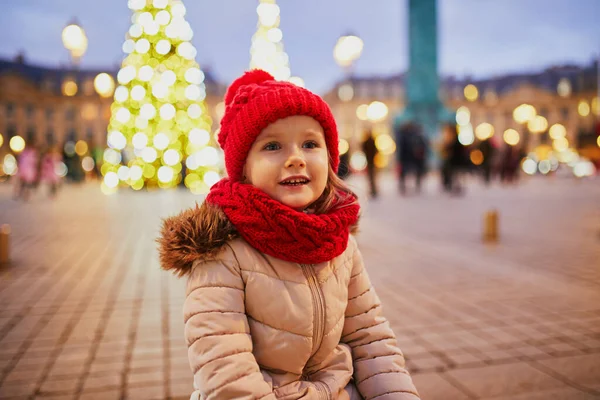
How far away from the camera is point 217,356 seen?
1.54 m

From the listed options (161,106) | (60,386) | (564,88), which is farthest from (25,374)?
(564,88)

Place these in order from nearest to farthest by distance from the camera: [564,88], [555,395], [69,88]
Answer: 1. [555,395]
2. [69,88]
3. [564,88]

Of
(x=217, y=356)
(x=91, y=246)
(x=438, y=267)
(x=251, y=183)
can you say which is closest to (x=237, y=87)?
(x=251, y=183)

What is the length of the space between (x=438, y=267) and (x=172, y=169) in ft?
48.5

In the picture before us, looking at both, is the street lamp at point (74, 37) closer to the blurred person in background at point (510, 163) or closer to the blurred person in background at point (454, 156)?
the blurred person in background at point (454, 156)

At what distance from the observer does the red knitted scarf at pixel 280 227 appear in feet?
5.50

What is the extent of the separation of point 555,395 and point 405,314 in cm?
155

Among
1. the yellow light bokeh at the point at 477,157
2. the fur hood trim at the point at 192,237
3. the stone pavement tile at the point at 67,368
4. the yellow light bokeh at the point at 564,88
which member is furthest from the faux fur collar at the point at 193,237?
the yellow light bokeh at the point at 564,88

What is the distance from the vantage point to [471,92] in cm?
8194

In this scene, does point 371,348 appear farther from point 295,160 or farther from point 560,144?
point 560,144

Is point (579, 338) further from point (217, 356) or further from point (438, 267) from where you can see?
point (217, 356)

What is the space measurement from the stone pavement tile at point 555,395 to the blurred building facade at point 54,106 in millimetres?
67671

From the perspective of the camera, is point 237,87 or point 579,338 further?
point 579,338

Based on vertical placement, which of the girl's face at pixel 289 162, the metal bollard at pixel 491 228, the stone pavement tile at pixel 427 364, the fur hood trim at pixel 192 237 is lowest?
the stone pavement tile at pixel 427 364
